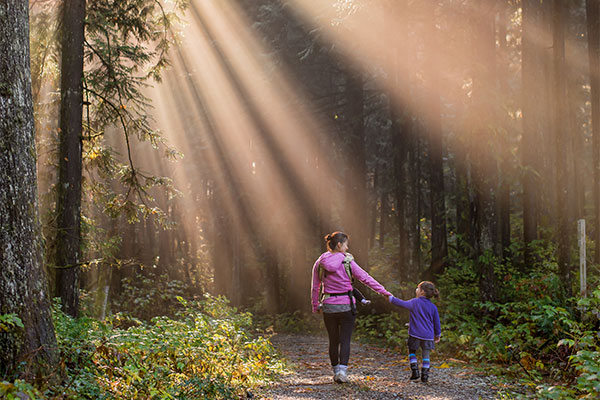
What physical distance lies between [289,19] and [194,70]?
448cm

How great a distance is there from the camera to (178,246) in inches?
1064

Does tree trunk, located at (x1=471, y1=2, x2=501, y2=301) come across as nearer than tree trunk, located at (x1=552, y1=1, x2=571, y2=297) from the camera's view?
No

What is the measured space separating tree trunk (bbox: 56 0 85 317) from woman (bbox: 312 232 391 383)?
4.70m

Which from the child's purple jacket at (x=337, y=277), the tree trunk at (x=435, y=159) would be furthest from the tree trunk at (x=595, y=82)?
the child's purple jacket at (x=337, y=277)

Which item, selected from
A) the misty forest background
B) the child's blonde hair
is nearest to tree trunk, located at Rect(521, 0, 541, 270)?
the misty forest background

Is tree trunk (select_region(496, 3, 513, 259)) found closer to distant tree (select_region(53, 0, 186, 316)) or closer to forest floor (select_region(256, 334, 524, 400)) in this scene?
forest floor (select_region(256, 334, 524, 400))

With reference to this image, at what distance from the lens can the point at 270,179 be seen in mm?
23172

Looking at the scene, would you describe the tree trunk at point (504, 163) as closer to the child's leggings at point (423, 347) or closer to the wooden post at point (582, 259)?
the wooden post at point (582, 259)

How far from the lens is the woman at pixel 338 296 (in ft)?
26.7

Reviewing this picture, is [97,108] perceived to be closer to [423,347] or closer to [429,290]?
[429,290]

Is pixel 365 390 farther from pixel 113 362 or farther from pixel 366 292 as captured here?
pixel 366 292

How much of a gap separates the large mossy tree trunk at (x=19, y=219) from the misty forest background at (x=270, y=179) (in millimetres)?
22

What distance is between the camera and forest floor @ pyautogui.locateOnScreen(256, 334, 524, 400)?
23.5 feet

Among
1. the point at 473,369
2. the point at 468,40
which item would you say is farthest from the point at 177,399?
the point at 468,40
